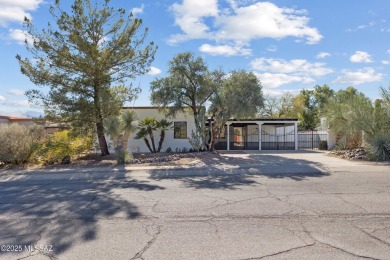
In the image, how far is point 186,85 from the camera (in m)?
21.6

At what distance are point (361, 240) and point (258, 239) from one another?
1526 millimetres

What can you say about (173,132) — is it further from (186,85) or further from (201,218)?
(201,218)

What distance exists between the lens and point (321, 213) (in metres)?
6.68

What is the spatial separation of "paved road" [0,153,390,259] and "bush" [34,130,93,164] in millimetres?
5921

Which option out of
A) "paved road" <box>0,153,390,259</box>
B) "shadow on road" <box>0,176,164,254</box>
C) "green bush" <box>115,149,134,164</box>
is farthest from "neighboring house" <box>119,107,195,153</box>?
"shadow on road" <box>0,176,164,254</box>

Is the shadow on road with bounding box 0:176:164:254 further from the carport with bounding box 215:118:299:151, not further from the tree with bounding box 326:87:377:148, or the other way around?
the carport with bounding box 215:118:299:151

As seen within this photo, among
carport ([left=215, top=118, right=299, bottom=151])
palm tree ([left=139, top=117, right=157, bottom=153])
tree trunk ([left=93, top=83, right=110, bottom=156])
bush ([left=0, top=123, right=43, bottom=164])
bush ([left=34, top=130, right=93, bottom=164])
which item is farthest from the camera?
carport ([left=215, top=118, right=299, bottom=151])

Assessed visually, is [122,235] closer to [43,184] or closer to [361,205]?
[361,205]

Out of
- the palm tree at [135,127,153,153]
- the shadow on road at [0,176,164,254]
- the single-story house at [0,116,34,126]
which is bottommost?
the shadow on road at [0,176,164,254]

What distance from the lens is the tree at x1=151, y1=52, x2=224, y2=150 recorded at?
20.9m

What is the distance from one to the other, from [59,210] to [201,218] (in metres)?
→ 3.15

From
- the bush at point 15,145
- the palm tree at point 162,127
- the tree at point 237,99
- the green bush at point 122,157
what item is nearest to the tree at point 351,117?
the tree at point 237,99

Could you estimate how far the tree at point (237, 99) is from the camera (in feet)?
65.8

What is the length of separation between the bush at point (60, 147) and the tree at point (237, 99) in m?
8.14
